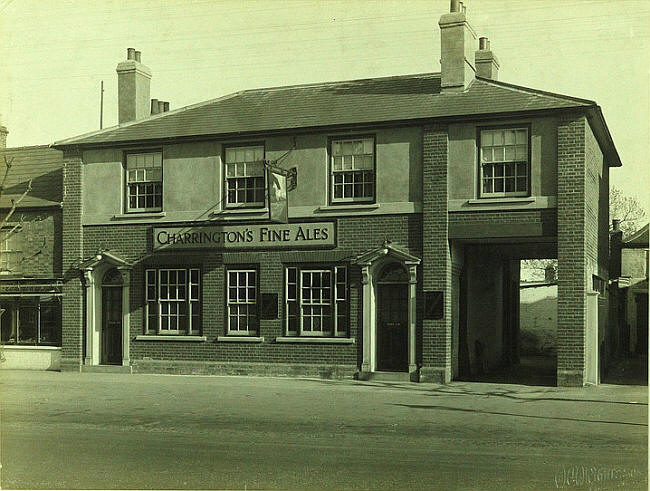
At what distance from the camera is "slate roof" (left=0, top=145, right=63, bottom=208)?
23219 millimetres

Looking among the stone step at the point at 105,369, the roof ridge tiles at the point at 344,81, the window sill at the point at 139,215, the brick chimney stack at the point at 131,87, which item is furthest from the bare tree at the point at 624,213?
the stone step at the point at 105,369

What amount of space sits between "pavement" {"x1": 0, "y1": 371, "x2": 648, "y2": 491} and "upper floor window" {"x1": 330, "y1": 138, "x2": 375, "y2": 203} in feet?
16.1

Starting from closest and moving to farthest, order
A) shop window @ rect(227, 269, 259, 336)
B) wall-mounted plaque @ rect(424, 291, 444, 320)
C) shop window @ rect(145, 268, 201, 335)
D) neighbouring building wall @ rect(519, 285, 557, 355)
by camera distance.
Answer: wall-mounted plaque @ rect(424, 291, 444, 320) < shop window @ rect(227, 269, 259, 336) < shop window @ rect(145, 268, 201, 335) < neighbouring building wall @ rect(519, 285, 557, 355)

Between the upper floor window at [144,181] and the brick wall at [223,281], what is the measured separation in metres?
0.65

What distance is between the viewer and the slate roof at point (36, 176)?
23.2 m

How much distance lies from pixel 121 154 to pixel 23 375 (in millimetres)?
6521

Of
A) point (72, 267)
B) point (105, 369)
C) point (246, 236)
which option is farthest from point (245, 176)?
point (105, 369)

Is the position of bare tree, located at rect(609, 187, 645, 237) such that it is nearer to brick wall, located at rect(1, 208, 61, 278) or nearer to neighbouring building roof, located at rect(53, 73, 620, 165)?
neighbouring building roof, located at rect(53, 73, 620, 165)

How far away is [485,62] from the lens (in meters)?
24.6

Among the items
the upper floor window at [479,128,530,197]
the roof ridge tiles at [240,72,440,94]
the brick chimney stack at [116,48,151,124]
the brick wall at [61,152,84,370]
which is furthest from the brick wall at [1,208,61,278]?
the upper floor window at [479,128,530,197]

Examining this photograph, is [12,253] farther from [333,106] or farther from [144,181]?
[333,106]

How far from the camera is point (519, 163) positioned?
62.0 ft

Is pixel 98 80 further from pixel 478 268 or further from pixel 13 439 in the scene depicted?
pixel 478 268

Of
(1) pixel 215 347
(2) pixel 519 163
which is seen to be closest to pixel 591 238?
(2) pixel 519 163
